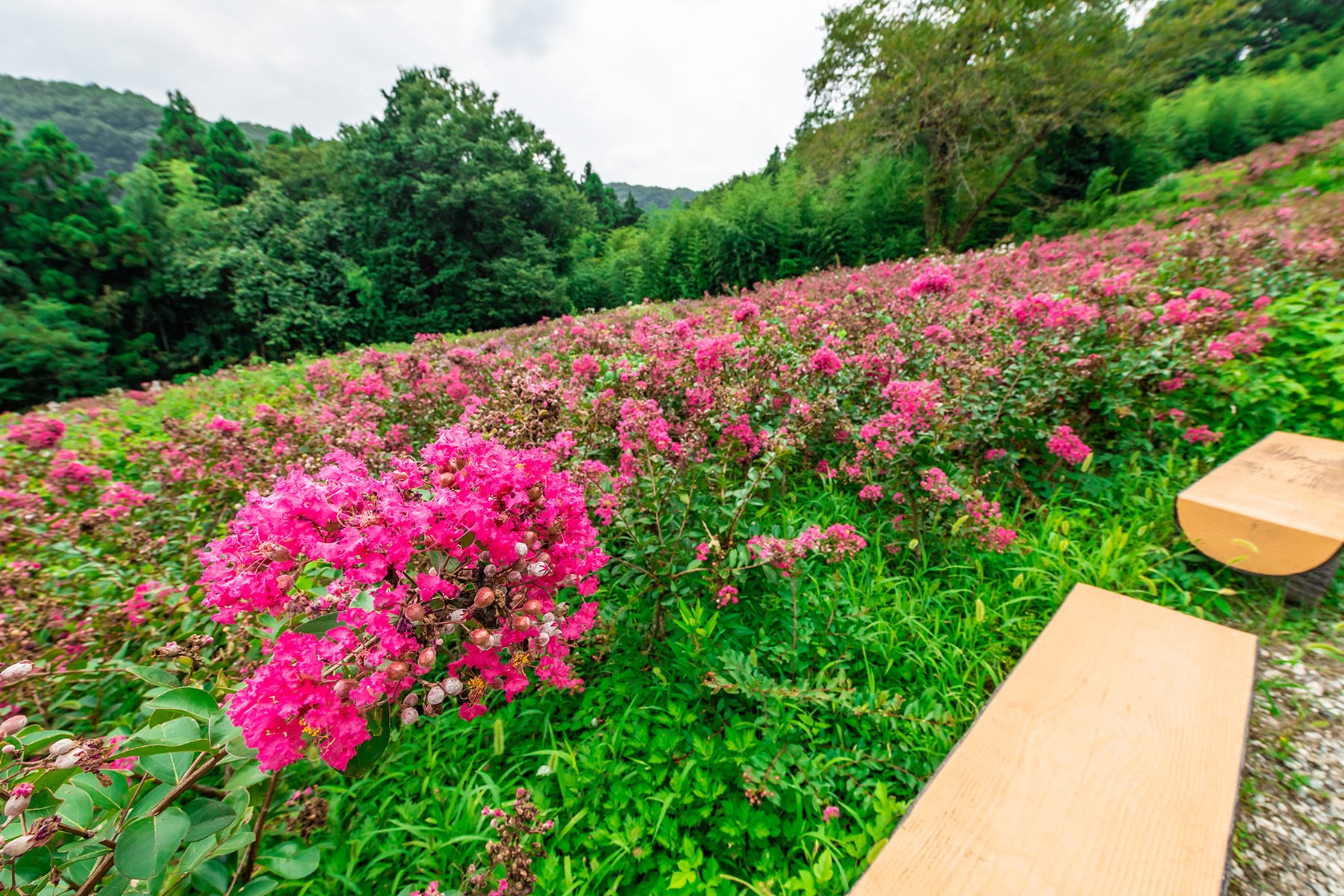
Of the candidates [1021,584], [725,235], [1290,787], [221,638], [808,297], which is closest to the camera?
[1290,787]

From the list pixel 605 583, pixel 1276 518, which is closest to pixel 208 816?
pixel 605 583

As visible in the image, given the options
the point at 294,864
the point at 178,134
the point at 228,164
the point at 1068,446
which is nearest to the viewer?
Result: the point at 294,864

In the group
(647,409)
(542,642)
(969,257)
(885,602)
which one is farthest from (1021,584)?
(969,257)

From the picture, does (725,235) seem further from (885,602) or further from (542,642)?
(542,642)

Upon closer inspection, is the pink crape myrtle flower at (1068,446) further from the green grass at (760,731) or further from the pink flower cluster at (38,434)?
the pink flower cluster at (38,434)

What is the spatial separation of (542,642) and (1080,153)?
17980mm

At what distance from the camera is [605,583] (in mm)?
1949

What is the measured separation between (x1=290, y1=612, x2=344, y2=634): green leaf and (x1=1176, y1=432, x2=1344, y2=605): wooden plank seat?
2711 mm

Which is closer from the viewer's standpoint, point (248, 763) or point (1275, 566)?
point (248, 763)

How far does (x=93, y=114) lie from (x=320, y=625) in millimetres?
85845

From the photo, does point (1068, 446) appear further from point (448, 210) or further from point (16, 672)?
point (448, 210)

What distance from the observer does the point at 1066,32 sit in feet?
31.7

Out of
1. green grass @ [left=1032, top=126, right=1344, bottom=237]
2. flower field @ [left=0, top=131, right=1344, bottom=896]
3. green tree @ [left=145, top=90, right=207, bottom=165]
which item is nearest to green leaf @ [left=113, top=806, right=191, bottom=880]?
flower field @ [left=0, top=131, right=1344, bottom=896]

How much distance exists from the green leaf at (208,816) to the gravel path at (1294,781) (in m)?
2.10
